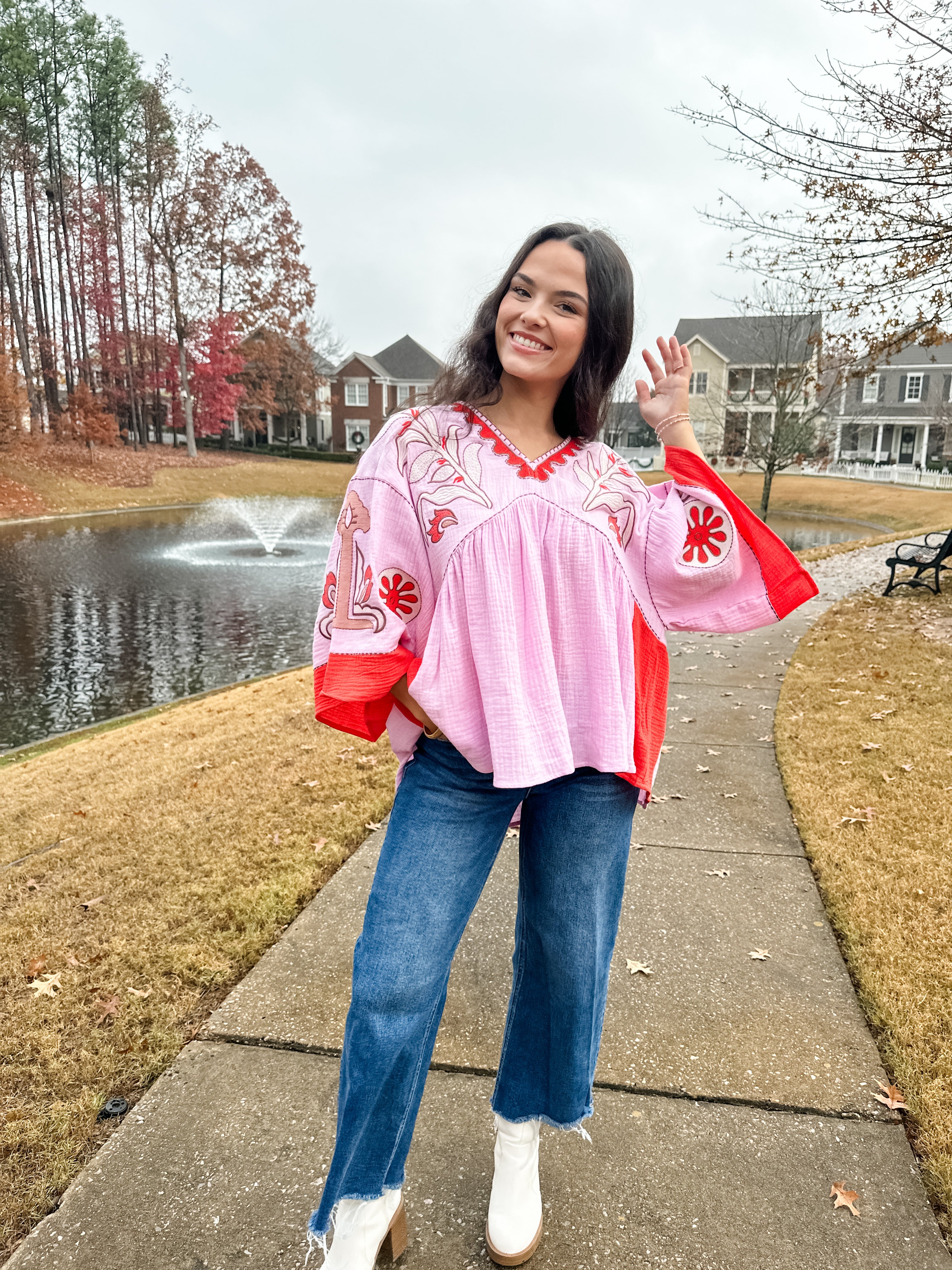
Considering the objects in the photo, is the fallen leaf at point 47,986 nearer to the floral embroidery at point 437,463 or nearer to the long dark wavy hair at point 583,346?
the floral embroidery at point 437,463

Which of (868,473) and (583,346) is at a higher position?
(583,346)

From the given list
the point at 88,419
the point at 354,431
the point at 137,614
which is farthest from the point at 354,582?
the point at 354,431

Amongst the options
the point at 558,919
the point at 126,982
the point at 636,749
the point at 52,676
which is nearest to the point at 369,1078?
the point at 558,919

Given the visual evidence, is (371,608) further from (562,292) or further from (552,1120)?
(552,1120)

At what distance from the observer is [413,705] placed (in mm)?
1680

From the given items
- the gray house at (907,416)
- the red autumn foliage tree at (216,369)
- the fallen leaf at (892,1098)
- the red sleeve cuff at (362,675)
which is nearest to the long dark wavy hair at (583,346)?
the red sleeve cuff at (362,675)

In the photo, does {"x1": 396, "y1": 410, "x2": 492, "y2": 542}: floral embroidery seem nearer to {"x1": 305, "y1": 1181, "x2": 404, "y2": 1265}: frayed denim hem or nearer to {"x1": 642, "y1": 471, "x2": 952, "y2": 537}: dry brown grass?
{"x1": 305, "y1": 1181, "x2": 404, "y2": 1265}: frayed denim hem

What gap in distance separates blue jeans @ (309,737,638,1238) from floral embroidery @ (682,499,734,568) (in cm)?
58

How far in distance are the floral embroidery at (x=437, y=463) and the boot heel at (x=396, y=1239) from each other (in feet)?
4.71

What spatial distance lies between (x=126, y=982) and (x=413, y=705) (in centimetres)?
178

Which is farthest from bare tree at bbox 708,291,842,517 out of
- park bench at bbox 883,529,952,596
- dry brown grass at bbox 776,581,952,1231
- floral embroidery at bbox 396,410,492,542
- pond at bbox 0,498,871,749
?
floral embroidery at bbox 396,410,492,542

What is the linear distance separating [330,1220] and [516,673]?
3.74 ft

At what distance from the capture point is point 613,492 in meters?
A: 1.81

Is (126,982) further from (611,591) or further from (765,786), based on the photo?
(765,786)
